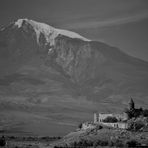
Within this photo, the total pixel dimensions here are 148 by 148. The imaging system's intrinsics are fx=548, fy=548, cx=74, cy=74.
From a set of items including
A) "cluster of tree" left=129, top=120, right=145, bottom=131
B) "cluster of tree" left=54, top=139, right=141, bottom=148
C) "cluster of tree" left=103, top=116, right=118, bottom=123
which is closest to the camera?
"cluster of tree" left=54, top=139, right=141, bottom=148

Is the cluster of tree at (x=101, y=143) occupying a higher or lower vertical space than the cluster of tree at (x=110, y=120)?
lower

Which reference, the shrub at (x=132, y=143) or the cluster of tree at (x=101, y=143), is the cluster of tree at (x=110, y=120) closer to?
the cluster of tree at (x=101, y=143)

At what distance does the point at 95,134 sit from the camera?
4653 inches

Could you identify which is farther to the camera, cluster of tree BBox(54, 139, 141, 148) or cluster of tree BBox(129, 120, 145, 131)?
cluster of tree BBox(129, 120, 145, 131)

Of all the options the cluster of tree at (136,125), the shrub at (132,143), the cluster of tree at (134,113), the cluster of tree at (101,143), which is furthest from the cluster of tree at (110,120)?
the shrub at (132,143)

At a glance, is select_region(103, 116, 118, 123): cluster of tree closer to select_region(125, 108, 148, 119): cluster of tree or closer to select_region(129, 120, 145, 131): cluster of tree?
select_region(125, 108, 148, 119): cluster of tree

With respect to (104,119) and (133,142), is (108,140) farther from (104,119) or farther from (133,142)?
(104,119)

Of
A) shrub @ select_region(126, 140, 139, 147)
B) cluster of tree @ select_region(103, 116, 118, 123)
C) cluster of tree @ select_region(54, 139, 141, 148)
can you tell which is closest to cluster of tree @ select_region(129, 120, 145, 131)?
cluster of tree @ select_region(103, 116, 118, 123)

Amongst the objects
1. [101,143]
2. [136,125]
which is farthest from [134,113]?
[101,143]

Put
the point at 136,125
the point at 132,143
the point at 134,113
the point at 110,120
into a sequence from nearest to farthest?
the point at 132,143
the point at 136,125
the point at 134,113
the point at 110,120

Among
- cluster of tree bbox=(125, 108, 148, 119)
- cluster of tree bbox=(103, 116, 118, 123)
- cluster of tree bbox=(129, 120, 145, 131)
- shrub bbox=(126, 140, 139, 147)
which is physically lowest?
shrub bbox=(126, 140, 139, 147)

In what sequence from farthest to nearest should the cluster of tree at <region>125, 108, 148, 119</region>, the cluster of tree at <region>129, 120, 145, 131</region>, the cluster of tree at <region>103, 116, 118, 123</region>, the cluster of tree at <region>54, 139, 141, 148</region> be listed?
1. the cluster of tree at <region>103, 116, 118, 123</region>
2. the cluster of tree at <region>125, 108, 148, 119</region>
3. the cluster of tree at <region>129, 120, 145, 131</region>
4. the cluster of tree at <region>54, 139, 141, 148</region>

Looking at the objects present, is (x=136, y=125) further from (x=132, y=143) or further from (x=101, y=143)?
(x=101, y=143)

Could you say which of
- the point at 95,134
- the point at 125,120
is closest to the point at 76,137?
the point at 95,134
